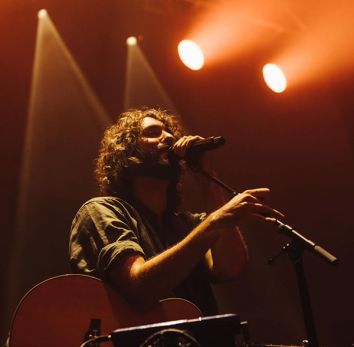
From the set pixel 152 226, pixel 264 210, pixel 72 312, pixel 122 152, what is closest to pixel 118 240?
pixel 72 312

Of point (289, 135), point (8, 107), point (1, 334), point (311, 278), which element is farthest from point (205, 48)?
point (1, 334)

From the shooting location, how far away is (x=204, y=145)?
6.04 ft

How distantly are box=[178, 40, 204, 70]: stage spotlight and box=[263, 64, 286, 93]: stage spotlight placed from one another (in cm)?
59

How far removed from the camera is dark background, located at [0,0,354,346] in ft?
11.1

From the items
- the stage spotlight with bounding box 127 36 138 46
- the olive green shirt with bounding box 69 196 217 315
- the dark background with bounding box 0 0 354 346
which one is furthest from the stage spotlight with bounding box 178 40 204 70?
the olive green shirt with bounding box 69 196 217 315

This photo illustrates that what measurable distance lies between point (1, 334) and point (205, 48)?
2703 millimetres

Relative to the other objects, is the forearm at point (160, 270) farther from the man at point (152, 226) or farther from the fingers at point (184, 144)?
the fingers at point (184, 144)

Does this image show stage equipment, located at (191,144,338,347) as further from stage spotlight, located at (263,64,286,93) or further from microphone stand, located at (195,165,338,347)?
stage spotlight, located at (263,64,286,93)

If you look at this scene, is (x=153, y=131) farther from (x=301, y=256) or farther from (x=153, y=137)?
(x=301, y=256)

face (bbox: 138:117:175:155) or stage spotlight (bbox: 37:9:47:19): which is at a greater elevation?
stage spotlight (bbox: 37:9:47:19)

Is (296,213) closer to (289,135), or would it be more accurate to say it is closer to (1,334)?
(289,135)

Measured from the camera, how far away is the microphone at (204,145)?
70.5 inches

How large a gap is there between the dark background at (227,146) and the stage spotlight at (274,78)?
2.9 inches

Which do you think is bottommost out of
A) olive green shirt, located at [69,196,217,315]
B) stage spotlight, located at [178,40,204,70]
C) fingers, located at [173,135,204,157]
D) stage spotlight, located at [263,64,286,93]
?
olive green shirt, located at [69,196,217,315]
